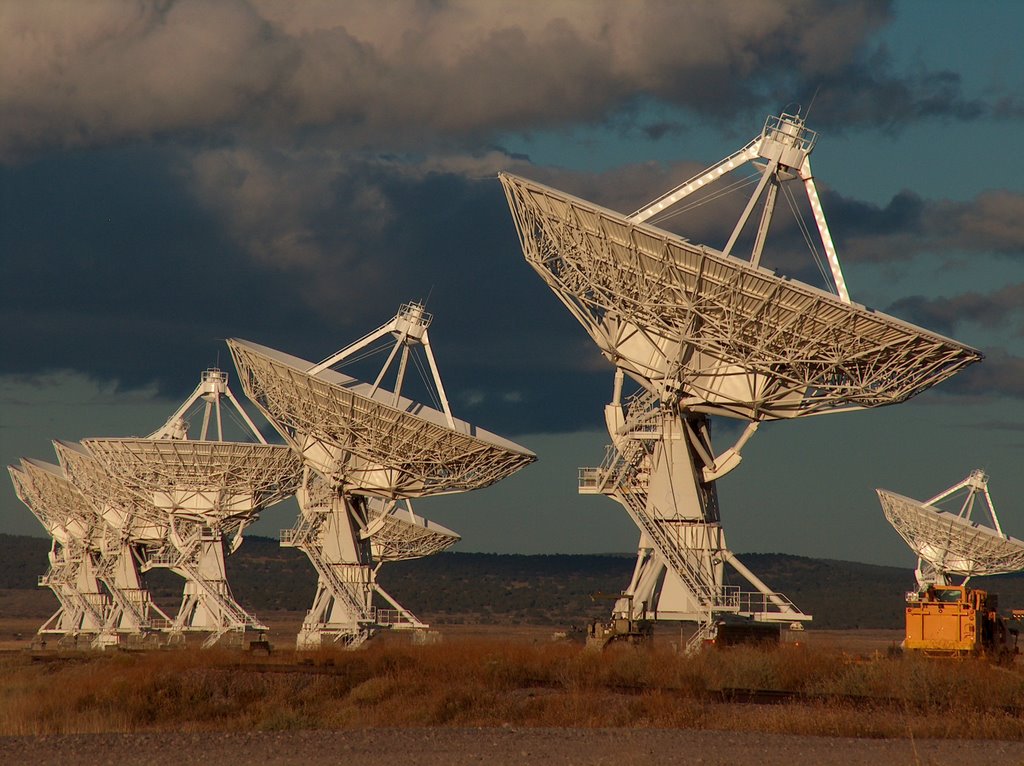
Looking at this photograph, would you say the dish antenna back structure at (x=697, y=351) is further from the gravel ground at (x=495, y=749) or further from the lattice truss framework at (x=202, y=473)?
the lattice truss framework at (x=202, y=473)

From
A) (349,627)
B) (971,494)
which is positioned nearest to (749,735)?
(349,627)

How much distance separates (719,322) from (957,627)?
8.75 meters

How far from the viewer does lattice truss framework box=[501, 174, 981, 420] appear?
32500 mm

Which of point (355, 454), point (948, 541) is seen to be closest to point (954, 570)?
point (948, 541)

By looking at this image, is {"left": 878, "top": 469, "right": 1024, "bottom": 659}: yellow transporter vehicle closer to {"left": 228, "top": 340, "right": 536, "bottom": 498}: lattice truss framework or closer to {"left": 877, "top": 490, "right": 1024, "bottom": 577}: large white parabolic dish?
{"left": 877, "top": 490, "right": 1024, "bottom": 577}: large white parabolic dish

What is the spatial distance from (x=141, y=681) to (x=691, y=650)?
47.9ft

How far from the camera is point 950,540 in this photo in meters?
56.9

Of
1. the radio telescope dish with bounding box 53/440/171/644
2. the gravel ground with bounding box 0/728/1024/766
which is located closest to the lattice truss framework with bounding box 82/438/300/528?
the radio telescope dish with bounding box 53/440/171/644

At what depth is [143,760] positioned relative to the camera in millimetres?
18375

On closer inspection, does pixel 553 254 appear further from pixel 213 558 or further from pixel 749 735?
pixel 213 558

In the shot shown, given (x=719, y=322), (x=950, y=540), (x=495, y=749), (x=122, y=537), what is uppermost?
(x=719, y=322)

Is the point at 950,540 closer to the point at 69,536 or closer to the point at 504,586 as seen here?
the point at 69,536

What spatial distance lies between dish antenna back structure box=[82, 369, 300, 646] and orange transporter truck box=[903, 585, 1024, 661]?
27.9 metres

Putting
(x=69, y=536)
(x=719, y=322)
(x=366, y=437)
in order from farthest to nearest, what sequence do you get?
(x=69, y=536)
(x=366, y=437)
(x=719, y=322)
